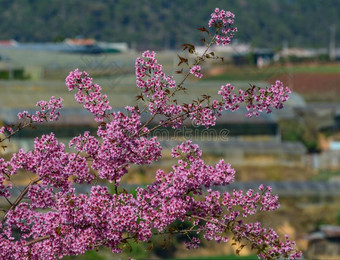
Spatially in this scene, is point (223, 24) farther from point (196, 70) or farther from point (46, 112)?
point (46, 112)

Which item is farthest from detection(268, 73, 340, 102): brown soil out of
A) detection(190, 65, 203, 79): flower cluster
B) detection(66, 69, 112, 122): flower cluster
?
detection(66, 69, 112, 122): flower cluster

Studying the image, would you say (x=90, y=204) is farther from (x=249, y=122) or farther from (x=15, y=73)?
(x=15, y=73)

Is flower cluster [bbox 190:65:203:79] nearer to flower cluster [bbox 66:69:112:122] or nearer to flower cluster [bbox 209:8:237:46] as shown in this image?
flower cluster [bbox 209:8:237:46]

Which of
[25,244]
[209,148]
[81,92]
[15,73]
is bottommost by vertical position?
[15,73]

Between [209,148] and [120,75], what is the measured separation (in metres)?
13.7

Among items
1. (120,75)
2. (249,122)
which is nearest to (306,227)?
(249,122)

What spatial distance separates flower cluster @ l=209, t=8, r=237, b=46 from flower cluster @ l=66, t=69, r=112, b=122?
2.18m

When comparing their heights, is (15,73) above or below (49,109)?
below

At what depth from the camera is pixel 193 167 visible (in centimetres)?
1593

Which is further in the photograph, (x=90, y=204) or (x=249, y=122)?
(x=249, y=122)

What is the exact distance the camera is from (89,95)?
1631cm

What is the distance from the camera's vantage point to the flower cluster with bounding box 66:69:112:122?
16.2m

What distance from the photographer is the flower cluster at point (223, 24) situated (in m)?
16.2

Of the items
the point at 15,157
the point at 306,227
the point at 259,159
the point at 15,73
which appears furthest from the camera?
the point at 15,73
